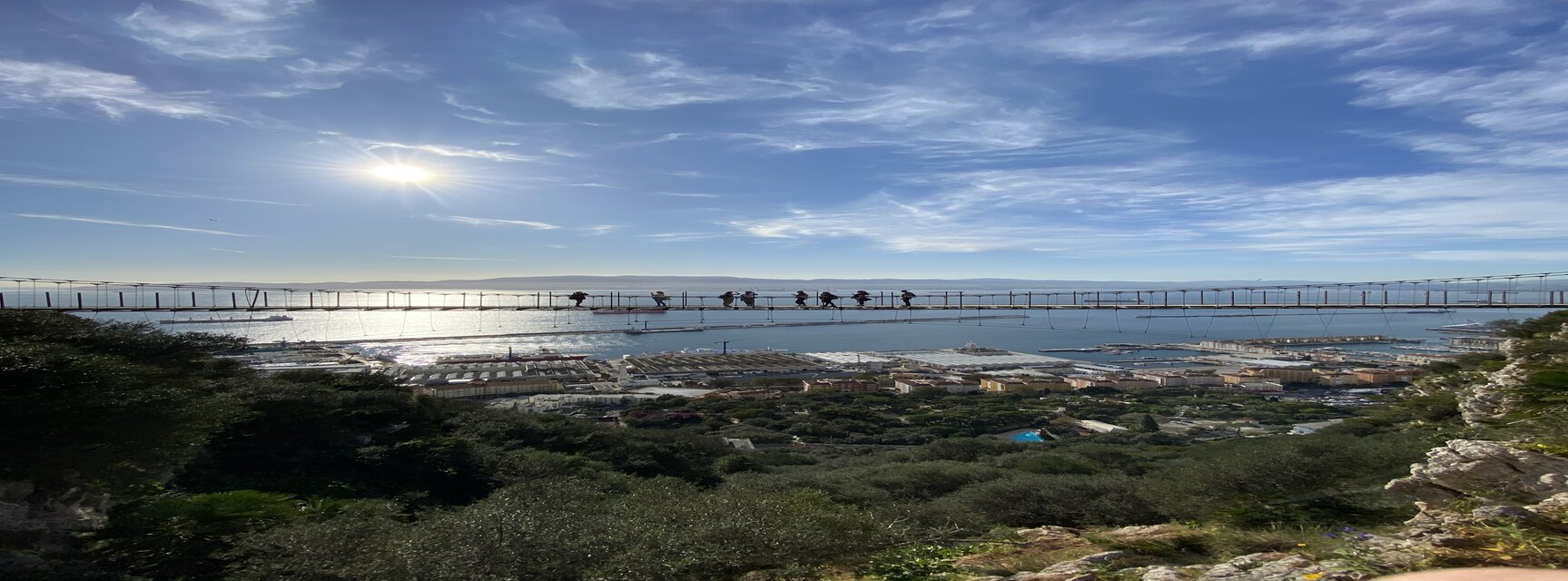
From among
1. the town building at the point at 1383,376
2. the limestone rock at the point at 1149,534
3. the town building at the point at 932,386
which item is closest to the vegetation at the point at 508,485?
the limestone rock at the point at 1149,534

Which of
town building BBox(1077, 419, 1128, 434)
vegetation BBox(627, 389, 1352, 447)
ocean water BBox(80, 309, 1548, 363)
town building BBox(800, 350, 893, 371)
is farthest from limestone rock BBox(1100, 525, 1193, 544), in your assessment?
ocean water BBox(80, 309, 1548, 363)

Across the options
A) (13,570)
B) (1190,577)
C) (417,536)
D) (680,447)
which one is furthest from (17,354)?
(1190,577)

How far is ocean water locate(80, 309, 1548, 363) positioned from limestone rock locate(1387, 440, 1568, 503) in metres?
44.3

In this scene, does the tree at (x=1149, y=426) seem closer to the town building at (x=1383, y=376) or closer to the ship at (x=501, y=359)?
the town building at (x=1383, y=376)

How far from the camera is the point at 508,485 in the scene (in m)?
12.4

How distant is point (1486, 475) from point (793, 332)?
67.9 meters

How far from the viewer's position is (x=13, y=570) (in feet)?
20.2

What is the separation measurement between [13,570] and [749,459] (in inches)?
499

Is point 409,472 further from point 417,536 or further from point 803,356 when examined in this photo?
point 803,356

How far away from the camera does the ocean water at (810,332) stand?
183 ft

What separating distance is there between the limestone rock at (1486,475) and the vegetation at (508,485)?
1.32m

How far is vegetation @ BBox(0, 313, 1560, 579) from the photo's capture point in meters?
6.90

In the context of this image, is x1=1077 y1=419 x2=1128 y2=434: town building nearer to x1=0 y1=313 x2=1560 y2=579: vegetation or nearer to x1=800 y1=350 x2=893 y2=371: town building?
x1=0 y1=313 x2=1560 y2=579: vegetation

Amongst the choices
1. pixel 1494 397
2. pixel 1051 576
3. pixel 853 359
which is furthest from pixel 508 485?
pixel 853 359
